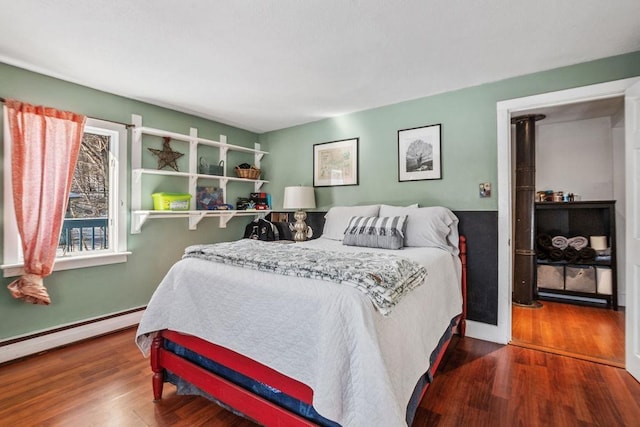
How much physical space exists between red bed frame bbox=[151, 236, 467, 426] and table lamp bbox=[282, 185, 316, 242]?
77.3 inches

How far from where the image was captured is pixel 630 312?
2.12 m

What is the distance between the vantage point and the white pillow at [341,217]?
3.11 m

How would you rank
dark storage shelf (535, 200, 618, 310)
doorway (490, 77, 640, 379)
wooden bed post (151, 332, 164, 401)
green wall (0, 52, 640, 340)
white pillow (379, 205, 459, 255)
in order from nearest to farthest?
wooden bed post (151, 332, 164, 401) < doorway (490, 77, 640, 379) < green wall (0, 52, 640, 340) < white pillow (379, 205, 459, 255) < dark storage shelf (535, 200, 618, 310)

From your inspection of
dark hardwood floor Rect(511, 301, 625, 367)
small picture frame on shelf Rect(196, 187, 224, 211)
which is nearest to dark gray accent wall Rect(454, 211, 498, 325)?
dark hardwood floor Rect(511, 301, 625, 367)

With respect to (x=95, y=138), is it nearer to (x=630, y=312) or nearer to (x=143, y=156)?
(x=143, y=156)

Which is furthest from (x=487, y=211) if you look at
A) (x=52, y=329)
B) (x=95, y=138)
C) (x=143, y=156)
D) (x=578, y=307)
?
(x=52, y=329)

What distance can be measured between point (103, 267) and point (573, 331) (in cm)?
454

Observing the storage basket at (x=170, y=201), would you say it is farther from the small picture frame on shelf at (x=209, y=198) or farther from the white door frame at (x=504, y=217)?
the white door frame at (x=504, y=217)

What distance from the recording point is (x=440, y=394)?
6.15 ft

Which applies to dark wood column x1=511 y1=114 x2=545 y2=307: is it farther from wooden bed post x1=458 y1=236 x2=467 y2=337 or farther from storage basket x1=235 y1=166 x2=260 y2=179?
storage basket x1=235 y1=166 x2=260 y2=179

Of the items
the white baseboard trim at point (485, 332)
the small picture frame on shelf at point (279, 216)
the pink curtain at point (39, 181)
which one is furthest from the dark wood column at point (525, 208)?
Result: the pink curtain at point (39, 181)

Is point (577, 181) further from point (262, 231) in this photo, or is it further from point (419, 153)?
point (262, 231)

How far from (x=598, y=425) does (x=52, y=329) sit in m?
3.91

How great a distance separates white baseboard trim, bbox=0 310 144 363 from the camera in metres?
2.33
